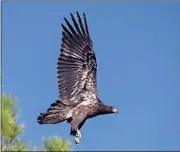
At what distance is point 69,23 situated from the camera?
8.36 m

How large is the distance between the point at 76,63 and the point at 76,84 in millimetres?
447

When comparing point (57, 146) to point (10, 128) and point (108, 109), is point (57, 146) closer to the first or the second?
point (10, 128)

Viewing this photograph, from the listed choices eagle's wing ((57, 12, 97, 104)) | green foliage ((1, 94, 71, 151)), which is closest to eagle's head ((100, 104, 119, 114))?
eagle's wing ((57, 12, 97, 104))

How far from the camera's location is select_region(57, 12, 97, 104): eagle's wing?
781cm

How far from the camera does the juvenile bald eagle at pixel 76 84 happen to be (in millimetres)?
7203

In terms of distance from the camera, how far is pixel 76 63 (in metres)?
8.28

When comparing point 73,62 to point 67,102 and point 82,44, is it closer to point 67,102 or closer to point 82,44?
point 82,44

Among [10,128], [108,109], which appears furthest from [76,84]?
[10,128]

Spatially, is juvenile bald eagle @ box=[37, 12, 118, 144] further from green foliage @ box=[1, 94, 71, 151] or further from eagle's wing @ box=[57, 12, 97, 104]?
green foliage @ box=[1, 94, 71, 151]

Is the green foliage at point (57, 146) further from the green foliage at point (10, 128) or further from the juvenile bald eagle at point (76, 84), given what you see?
the juvenile bald eagle at point (76, 84)

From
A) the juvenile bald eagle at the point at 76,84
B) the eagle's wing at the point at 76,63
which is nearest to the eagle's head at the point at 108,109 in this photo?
the juvenile bald eagle at the point at 76,84

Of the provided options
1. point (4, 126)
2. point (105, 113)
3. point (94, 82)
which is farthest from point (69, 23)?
point (4, 126)

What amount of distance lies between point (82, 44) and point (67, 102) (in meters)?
1.20

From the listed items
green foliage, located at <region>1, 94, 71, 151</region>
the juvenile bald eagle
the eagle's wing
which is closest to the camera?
the juvenile bald eagle
